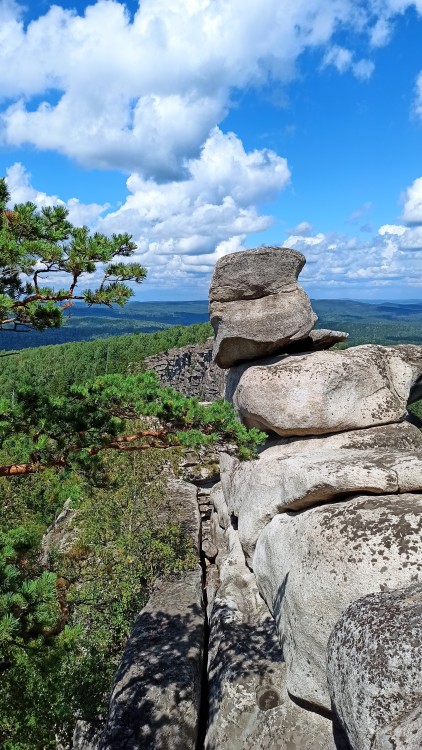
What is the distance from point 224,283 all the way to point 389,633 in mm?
13404

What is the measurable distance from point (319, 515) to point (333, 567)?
4.85 ft

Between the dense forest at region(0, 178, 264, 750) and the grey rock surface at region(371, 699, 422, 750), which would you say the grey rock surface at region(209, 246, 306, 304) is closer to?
the dense forest at region(0, 178, 264, 750)

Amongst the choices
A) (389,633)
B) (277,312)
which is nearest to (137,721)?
(389,633)

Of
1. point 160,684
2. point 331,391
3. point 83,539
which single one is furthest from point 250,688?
point 83,539

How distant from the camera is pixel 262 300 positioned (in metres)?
18.1

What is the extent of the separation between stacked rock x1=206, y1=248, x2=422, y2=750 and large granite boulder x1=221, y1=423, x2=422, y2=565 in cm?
5

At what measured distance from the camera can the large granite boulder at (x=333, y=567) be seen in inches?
407

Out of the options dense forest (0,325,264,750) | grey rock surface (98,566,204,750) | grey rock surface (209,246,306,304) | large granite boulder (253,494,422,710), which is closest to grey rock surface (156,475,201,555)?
dense forest (0,325,264,750)

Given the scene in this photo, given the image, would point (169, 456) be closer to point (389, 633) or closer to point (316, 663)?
point (316, 663)

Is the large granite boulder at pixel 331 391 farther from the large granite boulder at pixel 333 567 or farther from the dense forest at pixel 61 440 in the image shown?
the dense forest at pixel 61 440

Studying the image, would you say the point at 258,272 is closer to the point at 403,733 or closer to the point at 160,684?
the point at 160,684

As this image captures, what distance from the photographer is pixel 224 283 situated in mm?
18438

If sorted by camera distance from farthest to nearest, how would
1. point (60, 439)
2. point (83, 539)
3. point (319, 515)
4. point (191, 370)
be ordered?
1. point (191, 370)
2. point (83, 539)
3. point (319, 515)
4. point (60, 439)

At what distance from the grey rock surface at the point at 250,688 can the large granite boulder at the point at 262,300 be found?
8.85 meters
